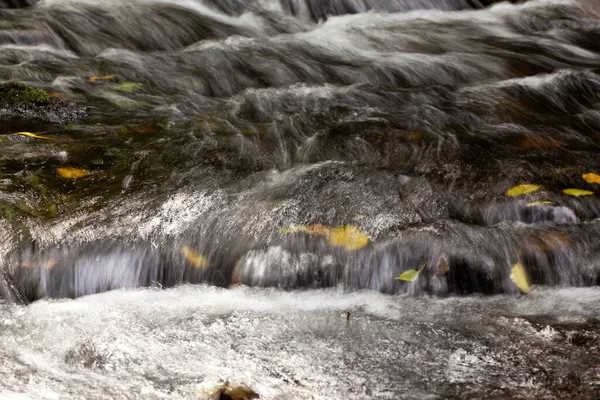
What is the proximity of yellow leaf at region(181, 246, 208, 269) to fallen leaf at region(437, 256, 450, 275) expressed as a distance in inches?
46.2

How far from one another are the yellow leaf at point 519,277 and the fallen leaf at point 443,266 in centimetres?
33

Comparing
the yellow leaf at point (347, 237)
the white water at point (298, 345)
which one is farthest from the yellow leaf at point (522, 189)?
the yellow leaf at point (347, 237)

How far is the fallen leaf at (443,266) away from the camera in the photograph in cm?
359

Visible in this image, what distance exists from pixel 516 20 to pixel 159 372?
21.8 feet

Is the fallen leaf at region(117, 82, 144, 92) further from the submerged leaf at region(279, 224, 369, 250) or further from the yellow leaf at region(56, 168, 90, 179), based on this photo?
the submerged leaf at region(279, 224, 369, 250)

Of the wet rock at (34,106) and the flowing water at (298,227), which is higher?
the wet rock at (34,106)

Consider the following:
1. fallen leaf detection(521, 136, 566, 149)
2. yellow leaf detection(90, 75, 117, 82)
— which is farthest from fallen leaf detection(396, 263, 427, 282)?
yellow leaf detection(90, 75, 117, 82)

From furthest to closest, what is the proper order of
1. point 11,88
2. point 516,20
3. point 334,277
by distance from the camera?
point 516,20 → point 11,88 → point 334,277

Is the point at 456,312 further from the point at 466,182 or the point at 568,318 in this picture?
the point at 466,182

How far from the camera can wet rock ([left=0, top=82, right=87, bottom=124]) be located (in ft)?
17.9

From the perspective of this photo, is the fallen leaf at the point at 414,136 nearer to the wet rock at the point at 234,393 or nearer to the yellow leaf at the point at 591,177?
the yellow leaf at the point at 591,177

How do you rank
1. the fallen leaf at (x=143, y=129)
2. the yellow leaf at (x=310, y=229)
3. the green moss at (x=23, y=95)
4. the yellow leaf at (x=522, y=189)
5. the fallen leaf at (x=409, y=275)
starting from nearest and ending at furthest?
the fallen leaf at (x=409, y=275), the yellow leaf at (x=310, y=229), the yellow leaf at (x=522, y=189), the fallen leaf at (x=143, y=129), the green moss at (x=23, y=95)

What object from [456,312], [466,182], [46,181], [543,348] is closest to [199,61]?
[46,181]

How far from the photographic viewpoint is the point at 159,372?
2.91m
